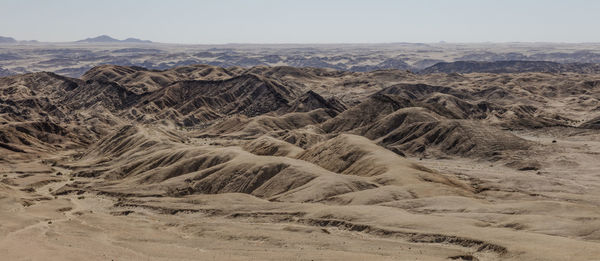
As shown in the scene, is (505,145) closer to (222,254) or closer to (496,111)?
(496,111)

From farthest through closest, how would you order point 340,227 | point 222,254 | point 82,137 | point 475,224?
point 82,137, point 340,227, point 475,224, point 222,254

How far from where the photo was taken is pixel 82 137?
148125 mm

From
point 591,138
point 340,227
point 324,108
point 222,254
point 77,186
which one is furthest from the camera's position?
point 324,108

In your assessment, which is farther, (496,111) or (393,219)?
(496,111)

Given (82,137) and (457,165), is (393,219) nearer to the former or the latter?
(457,165)

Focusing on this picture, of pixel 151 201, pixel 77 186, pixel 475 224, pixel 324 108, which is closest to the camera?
pixel 475 224

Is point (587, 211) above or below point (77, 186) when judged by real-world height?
above

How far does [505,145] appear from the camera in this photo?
4513 inches

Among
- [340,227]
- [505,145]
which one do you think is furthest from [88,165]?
[505,145]

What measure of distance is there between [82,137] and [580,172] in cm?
12719

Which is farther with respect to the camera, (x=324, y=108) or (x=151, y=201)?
(x=324, y=108)

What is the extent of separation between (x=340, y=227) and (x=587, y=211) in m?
26.8

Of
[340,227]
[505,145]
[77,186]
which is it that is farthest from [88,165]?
[505,145]

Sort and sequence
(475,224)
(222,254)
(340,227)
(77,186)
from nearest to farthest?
(222,254)
(475,224)
(340,227)
(77,186)
